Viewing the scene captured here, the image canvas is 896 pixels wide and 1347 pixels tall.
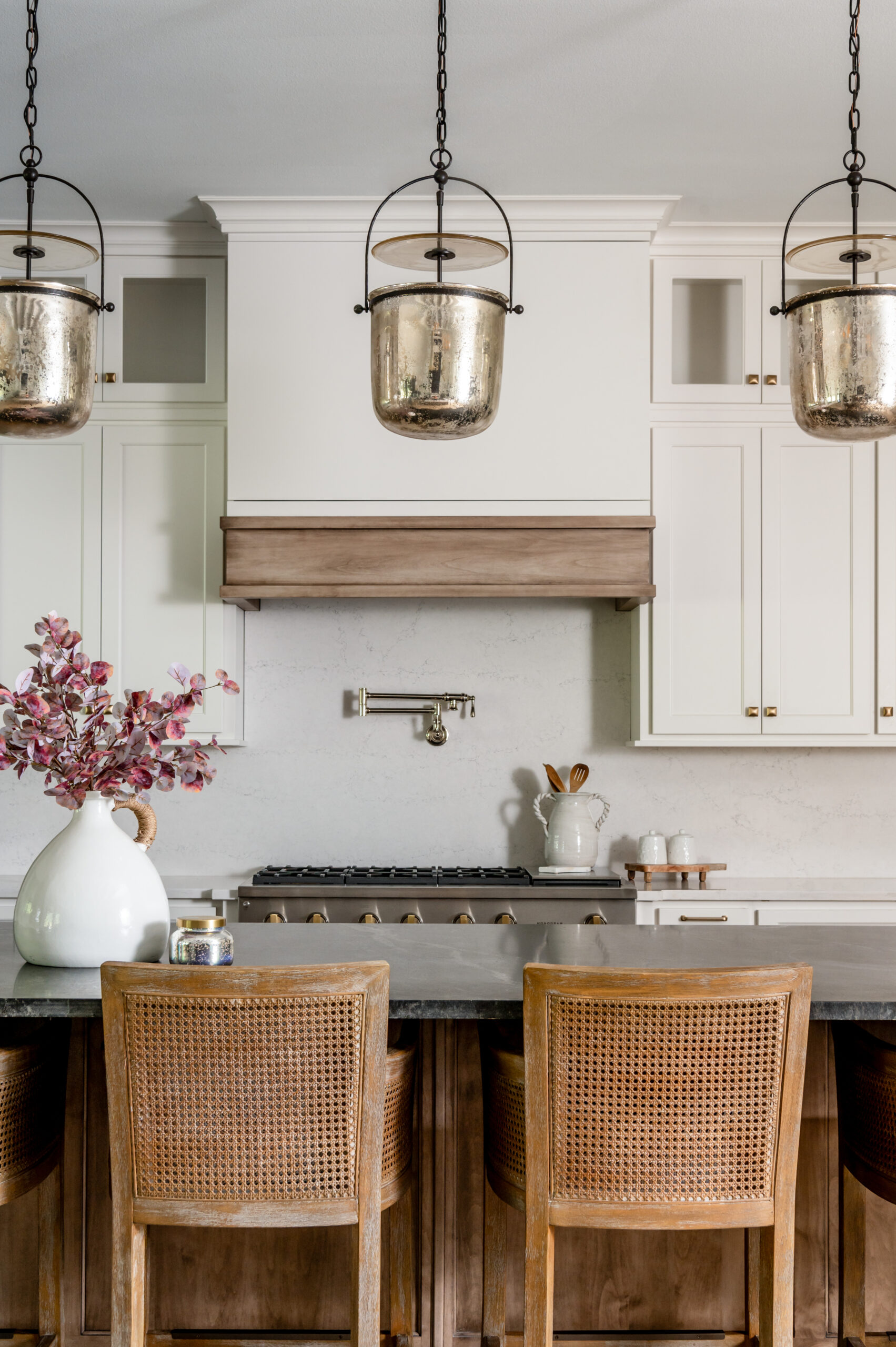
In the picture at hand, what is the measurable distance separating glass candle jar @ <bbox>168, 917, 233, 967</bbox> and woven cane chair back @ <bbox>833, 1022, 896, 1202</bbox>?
0.99 m

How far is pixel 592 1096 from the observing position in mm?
1446

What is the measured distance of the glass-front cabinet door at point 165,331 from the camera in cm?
350

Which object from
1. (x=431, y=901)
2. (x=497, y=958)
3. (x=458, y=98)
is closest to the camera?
(x=497, y=958)

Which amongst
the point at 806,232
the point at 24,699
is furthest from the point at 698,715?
the point at 24,699

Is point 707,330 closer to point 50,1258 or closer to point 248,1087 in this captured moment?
point 248,1087

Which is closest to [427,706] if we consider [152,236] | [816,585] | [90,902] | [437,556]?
[437,556]

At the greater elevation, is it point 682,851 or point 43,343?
point 43,343

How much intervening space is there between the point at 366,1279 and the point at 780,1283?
0.55 m

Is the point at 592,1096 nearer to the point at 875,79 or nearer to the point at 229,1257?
the point at 229,1257

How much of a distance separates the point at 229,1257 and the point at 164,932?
0.55m

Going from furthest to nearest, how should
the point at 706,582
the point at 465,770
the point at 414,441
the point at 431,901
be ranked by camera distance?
the point at 465,770 < the point at 706,582 < the point at 414,441 < the point at 431,901

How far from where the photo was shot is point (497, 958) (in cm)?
190

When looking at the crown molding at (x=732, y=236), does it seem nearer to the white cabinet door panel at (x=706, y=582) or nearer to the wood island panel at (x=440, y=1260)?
the white cabinet door panel at (x=706, y=582)

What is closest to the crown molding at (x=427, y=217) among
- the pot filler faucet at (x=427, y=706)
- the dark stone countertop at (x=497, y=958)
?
the pot filler faucet at (x=427, y=706)
